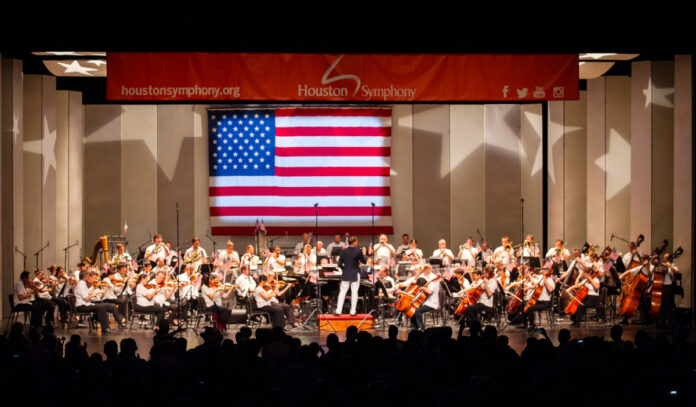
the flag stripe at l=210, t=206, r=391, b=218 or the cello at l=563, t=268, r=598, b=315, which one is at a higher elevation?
the flag stripe at l=210, t=206, r=391, b=218

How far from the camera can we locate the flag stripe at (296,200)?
22641 millimetres

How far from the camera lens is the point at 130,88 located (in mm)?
13758

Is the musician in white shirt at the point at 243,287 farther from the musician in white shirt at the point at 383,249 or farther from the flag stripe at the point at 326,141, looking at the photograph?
the flag stripe at the point at 326,141

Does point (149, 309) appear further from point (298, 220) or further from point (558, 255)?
point (558, 255)

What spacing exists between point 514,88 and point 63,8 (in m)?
7.33

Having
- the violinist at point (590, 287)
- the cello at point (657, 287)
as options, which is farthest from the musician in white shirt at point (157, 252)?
the cello at point (657, 287)

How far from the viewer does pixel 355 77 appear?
14.0 meters

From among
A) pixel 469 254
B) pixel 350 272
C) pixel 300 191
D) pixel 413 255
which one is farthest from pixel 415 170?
pixel 350 272

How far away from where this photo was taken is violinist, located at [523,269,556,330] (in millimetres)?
15695

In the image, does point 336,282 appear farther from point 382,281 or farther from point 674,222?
point 674,222

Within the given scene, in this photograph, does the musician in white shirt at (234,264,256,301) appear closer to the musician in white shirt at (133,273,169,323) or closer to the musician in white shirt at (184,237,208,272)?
the musician in white shirt at (133,273,169,323)

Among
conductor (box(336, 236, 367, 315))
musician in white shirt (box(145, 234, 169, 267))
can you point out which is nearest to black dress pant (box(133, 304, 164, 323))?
conductor (box(336, 236, 367, 315))

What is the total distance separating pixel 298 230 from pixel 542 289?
28.4ft

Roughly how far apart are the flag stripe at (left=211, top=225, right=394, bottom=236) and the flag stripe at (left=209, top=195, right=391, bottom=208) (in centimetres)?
63
